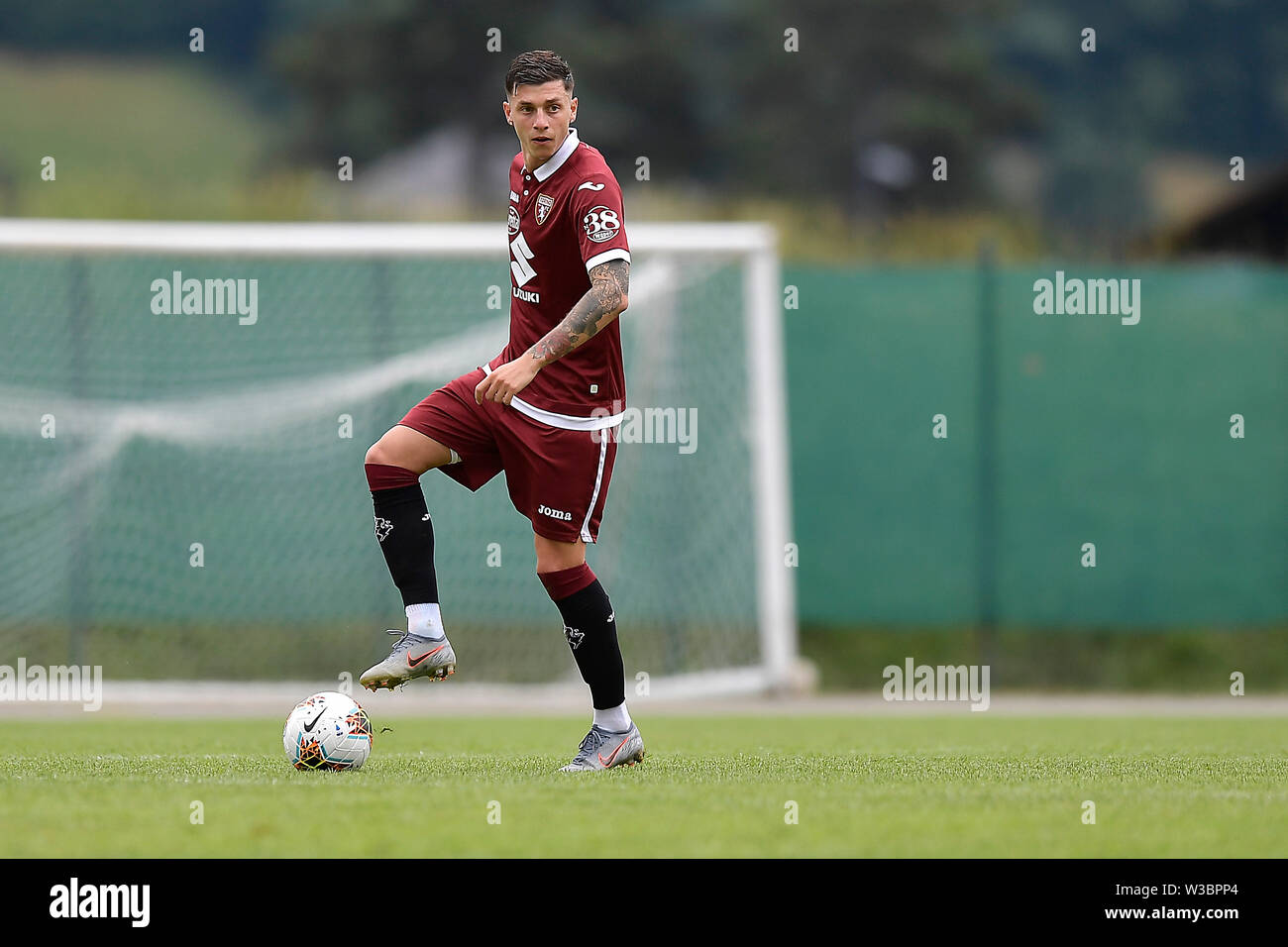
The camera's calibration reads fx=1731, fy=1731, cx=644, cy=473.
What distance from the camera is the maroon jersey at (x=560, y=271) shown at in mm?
6070

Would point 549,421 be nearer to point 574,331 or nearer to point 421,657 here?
point 574,331

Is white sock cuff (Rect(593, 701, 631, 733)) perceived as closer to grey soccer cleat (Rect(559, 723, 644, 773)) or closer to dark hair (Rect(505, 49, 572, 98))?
grey soccer cleat (Rect(559, 723, 644, 773))

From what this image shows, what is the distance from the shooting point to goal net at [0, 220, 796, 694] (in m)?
11.3

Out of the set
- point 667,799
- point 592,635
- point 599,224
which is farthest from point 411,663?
point 599,224

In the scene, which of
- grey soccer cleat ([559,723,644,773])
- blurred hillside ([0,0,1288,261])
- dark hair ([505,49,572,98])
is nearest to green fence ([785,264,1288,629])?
grey soccer cleat ([559,723,644,773])

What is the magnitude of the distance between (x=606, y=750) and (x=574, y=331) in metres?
1.53

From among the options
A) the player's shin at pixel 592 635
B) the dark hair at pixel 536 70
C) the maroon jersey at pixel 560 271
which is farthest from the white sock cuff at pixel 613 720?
the dark hair at pixel 536 70

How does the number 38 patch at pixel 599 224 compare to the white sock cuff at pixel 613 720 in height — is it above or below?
above

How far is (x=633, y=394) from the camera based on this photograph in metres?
11.7

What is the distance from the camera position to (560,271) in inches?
245

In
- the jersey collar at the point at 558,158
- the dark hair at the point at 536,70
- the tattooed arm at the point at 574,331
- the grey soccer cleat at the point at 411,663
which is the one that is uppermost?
the dark hair at the point at 536,70

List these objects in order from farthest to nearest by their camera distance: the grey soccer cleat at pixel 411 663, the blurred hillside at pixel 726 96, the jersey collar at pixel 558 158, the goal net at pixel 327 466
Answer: the blurred hillside at pixel 726 96 < the goal net at pixel 327 466 < the jersey collar at pixel 558 158 < the grey soccer cleat at pixel 411 663

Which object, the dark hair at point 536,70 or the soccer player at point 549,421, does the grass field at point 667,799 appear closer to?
the soccer player at point 549,421

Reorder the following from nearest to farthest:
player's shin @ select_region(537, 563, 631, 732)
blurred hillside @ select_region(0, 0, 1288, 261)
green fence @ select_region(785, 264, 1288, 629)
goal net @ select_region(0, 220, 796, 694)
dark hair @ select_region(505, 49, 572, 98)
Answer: dark hair @ select_region(505, 49, 572, 98) → player's shin @ select_region(537, 563, 631, 732) → goal net @ select_region(0, 220, 796, 694) → green fence @ select_region(785, 264, 1288, 629) → blurred hillside @ select_region(0, 0, 1288, 261)
